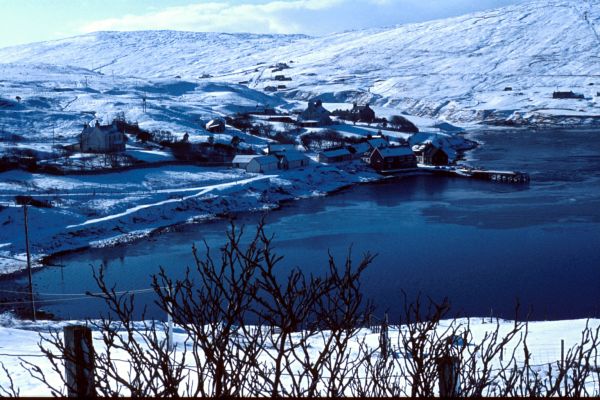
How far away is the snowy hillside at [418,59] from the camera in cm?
5206

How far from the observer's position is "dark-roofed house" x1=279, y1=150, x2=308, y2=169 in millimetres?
24375

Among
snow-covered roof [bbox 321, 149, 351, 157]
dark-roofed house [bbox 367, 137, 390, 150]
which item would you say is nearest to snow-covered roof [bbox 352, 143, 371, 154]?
dark-roofed house [bbox 367, 137, 390, 150]

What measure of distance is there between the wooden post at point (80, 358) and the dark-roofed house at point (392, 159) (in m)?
24.8

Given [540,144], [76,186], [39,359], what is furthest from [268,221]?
[540,144]

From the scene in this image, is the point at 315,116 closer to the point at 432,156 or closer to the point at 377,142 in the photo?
the point at 377,142

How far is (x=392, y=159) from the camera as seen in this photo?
1052 inches

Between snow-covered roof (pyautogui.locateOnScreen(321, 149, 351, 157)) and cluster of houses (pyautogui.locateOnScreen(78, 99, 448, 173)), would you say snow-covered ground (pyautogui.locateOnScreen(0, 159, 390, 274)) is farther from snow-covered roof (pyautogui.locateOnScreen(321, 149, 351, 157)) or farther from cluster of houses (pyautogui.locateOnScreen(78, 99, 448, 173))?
snow-covered roof (pyautogui.locateOnScreen(321, 149, 351, 157))

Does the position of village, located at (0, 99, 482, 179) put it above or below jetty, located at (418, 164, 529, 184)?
above

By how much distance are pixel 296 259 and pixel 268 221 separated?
4.24 metres

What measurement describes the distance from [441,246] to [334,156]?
42.0 feet

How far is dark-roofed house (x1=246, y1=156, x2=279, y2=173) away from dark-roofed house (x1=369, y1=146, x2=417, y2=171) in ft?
15.8

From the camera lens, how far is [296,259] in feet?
43.4

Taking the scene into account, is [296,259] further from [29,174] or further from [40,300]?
[29,174]

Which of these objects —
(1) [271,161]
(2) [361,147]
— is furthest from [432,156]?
(1) [271,161]
